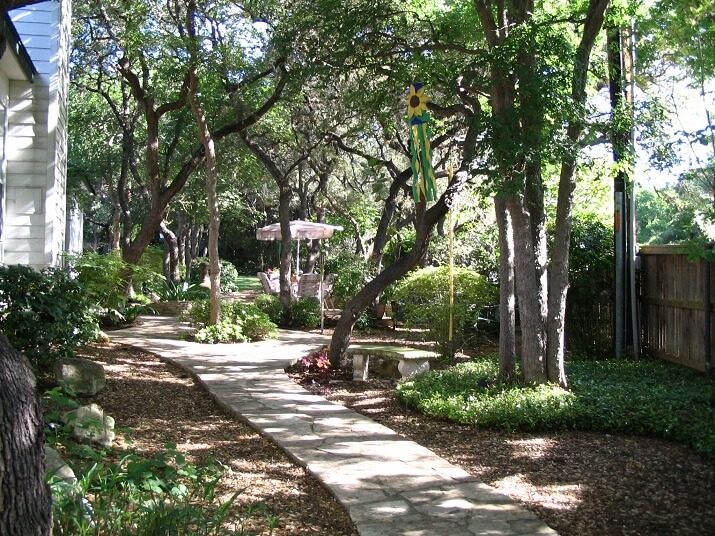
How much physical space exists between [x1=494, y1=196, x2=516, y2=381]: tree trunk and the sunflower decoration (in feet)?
2.78

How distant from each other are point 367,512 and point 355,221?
56.2 ft

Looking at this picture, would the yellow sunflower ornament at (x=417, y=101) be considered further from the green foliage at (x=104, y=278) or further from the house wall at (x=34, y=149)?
the green foliage at (x=104, y=278)

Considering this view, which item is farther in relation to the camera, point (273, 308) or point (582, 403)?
point (273, 308)

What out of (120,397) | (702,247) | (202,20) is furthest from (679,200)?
(202,20)

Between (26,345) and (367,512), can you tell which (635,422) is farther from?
(26,345)

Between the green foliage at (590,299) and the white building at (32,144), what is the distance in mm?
7660

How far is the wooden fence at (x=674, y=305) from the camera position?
8852mm

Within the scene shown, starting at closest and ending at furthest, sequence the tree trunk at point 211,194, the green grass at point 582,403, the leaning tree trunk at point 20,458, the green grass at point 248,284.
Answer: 1. the leaning tree trunk at point 20,458
2. the green grass at point 582,403
3. the tree trunk at point 211,194
4. the green grass at point 248,284

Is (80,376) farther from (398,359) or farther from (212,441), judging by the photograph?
(398,359)

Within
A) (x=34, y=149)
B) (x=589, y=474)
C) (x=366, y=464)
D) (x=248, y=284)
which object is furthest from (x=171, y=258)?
(x=589, y=474)

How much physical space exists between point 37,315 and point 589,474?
522cm

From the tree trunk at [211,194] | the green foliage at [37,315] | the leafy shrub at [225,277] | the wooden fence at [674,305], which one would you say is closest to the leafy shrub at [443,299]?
the wooden fence at [674,305]

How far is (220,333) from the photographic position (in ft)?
40.9

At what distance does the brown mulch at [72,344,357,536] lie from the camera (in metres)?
4.52
